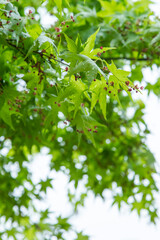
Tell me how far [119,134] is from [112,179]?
35 centimetres

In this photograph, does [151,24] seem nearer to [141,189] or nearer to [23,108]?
[23,108]

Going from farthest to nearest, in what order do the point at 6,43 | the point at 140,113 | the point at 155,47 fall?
the point at 140,113 < the point at 155,47 < the point at 6,43

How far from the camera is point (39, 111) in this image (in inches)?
57.9

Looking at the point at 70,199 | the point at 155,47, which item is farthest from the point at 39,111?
the point at 70,199

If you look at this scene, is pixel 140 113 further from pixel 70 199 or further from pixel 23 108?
pixel 70 199

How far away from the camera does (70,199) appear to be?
2.62 m

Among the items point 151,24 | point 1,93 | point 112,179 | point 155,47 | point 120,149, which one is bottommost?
point 1,93

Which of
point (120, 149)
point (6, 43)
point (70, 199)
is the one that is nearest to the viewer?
point (6, 43)

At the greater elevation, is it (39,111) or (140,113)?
(140,113)

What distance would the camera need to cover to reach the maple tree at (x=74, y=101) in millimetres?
973

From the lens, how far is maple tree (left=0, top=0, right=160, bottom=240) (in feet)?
3.19

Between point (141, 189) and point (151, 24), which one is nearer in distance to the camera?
point (151, 24)

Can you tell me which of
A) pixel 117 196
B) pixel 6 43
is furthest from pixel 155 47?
pixel 117 196

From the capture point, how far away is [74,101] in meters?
0.96
